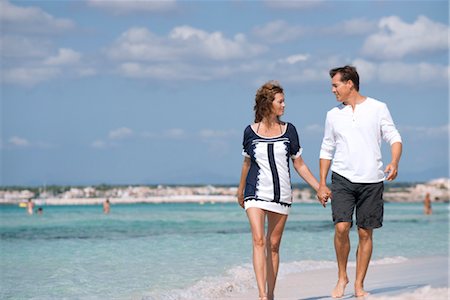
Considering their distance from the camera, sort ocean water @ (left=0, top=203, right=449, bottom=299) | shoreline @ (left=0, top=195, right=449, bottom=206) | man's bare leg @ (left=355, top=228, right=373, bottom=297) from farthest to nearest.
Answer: shoreline @ (left=0, top=195, right=449, bottom=206)
ocean water @ (left=0, top=203, right=449, bottom=299)
man's bare leg @ (left=355, top=228, right=373, bottom=297)

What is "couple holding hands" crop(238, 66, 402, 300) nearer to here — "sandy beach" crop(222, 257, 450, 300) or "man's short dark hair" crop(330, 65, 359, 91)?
"man's short dark hair" crop(330, 65, 359, 91)

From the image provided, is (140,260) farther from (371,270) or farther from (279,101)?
(279,101)

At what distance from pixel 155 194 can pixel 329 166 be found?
102145 millimetres

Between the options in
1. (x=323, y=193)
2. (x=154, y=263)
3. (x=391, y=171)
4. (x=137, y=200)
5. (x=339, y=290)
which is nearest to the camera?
(x=391, y=171)

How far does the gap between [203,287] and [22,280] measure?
3154 millimetres

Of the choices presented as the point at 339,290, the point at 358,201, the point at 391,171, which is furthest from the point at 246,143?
the point at 339,290

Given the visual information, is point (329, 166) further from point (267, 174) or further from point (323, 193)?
point (267, 174)

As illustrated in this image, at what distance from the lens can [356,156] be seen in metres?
6.91

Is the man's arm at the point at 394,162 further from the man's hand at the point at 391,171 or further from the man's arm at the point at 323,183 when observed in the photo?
the man's arm at the point at 323,183

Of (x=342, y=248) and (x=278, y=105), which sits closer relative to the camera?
(x=278, y=105)

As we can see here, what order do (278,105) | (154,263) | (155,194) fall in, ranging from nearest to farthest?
(278,105) → (154,263) → (155,194)

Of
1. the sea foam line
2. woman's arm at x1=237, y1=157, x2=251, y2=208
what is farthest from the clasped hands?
the sea foam line

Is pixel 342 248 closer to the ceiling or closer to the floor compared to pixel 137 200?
closer to the ceiling

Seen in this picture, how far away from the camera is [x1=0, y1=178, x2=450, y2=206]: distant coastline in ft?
300
